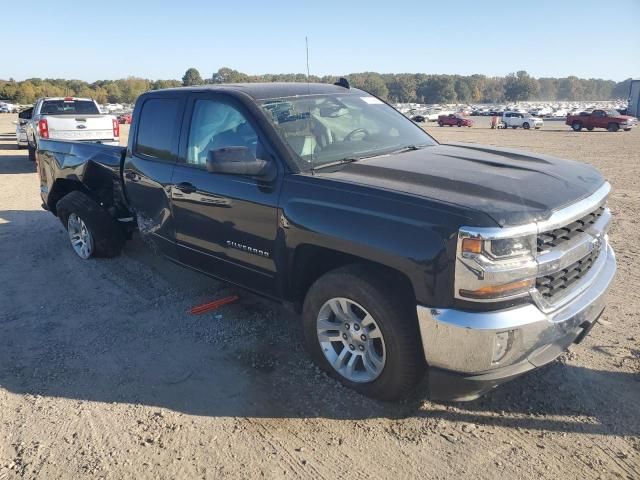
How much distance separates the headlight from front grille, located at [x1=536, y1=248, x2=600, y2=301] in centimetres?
17

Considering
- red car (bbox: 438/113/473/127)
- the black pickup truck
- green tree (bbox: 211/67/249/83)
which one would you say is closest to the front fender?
the black pickup truck

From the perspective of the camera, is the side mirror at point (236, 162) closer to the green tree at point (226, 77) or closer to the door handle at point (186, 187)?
the door handle at point (186, 187)

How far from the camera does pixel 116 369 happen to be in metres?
3.71

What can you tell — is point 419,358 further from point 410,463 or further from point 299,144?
point 299,144

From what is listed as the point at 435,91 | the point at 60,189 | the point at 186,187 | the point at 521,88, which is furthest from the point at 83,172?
the point at 521,88

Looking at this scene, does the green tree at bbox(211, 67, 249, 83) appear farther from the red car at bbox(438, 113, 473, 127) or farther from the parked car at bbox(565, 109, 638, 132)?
the red car at bbox(438, 113, 473, 127)

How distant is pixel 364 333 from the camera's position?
125 inches

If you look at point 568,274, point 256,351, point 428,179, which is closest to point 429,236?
point 428,179

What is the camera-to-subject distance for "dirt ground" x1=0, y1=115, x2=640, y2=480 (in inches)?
108

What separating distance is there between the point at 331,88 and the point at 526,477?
3376 mm

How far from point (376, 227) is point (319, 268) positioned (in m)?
0.74

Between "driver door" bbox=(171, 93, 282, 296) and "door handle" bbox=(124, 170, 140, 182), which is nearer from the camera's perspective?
"driver door" bbox=(171, 93, 282, 296)

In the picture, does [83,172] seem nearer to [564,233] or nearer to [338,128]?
[338,128]

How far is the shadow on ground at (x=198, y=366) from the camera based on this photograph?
10.4 ft
